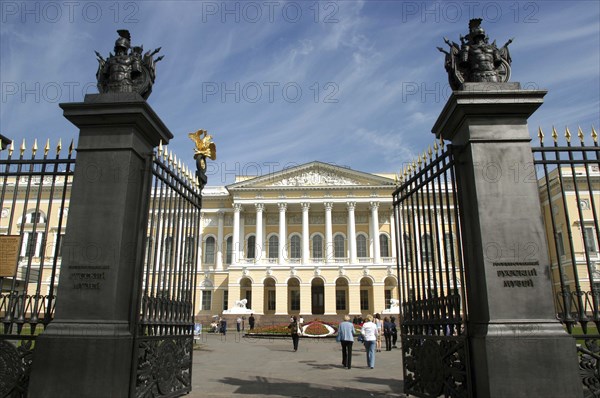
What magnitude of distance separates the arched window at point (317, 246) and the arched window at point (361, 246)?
3687mm

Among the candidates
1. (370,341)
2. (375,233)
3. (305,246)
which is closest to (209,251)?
(305,246)

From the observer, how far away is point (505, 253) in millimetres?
4969

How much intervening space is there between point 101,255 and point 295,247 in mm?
44388

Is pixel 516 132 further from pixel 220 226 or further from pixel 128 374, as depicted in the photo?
pixel 220 226

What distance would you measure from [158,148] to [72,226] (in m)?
1.41

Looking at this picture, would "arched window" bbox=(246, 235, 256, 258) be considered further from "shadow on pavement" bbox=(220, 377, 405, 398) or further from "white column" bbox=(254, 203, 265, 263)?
"shadow on pavement" bbox=(220, 377, 405, 398)

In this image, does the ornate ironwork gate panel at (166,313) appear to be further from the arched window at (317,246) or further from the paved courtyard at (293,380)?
the arched window at (317,246)

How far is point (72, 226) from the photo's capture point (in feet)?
17.3

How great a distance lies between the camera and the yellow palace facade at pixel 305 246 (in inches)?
1827

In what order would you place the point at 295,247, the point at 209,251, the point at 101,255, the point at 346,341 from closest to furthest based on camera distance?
the point at 101,255, the point at 346,341, the point at 295,247, the point at 209,251

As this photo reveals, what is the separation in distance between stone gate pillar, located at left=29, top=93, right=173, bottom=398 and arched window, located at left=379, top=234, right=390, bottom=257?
145 feet

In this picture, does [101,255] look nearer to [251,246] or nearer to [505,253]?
[505,253]

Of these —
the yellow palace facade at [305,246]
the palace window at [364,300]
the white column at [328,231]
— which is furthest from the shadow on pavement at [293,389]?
the palace window at [364,300]

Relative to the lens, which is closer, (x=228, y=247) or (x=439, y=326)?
(x=439, y=326)
